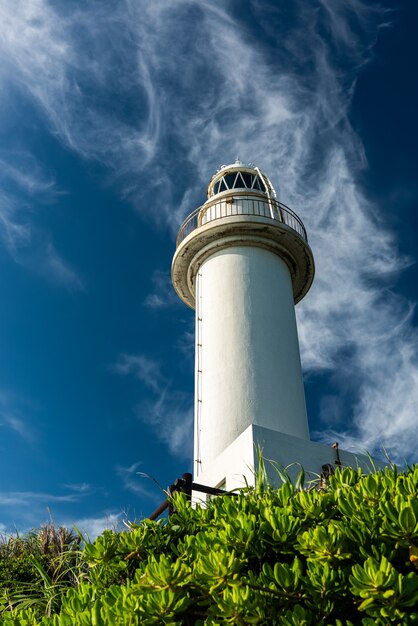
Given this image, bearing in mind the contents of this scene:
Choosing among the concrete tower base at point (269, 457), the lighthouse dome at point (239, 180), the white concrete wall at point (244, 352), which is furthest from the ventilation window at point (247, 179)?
the concrete tower base at point (269, 457)

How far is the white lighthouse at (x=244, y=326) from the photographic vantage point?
10242mm

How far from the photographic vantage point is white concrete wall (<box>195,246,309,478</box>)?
463 inches

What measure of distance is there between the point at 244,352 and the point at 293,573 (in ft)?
31.0

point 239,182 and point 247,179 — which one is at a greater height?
point 247,179

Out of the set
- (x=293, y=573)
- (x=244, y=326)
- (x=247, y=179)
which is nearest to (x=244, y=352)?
(x=244, y=326)

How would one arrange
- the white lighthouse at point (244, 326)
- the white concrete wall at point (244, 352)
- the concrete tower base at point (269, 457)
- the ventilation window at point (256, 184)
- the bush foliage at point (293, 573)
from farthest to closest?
the ventilation window at point (256, 184) → the white concrete wall at point (244, 352) → the white lighthouse at point (244, 326) → the concrete tower base at point (269, 457) → the bush foliage at point (293, 573)

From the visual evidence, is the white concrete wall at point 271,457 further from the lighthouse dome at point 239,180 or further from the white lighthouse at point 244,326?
the lighthouse dome at point 239,180

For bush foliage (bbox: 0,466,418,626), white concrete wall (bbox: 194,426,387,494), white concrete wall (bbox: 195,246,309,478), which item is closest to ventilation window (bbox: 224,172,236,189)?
white concrete wall (bbox: 195,246,309,478)

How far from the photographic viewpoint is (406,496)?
10.5 feet

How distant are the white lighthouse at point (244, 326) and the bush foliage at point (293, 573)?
18.3 ft

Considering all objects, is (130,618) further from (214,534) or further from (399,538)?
(399,538)

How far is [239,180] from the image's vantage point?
54.3 ft

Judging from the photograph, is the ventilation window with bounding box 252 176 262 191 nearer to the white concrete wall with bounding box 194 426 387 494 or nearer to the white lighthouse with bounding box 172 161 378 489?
the white lighthouse with bounding box 172 161 378 489

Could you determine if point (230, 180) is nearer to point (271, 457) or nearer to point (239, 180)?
point (239, 180)
